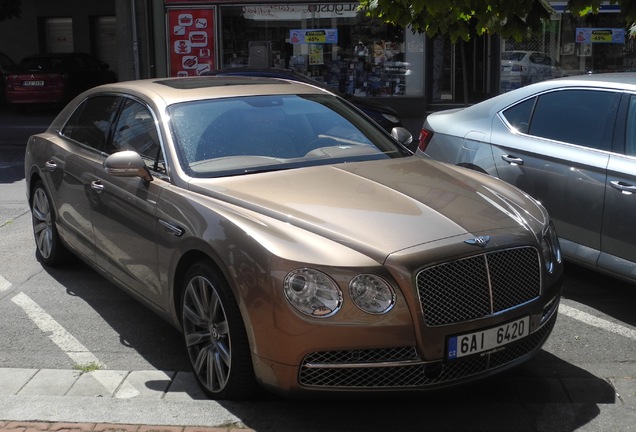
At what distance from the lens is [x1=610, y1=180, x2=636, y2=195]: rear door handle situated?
210 inches

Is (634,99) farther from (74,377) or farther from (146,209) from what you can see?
(74,377)

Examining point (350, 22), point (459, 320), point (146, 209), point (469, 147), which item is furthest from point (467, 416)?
point (350, 22)

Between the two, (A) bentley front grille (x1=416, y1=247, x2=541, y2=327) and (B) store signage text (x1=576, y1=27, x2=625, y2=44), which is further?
(B) store signage text (x1=576, y1=27, x2=625, y2=44)

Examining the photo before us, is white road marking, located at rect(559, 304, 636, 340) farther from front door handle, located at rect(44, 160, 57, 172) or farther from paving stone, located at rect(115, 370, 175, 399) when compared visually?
front door handle, located at rect(44, 160, 57, 172)

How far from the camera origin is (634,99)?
566cm

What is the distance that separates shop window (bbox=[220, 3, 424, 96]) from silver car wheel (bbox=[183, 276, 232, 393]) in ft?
50.4

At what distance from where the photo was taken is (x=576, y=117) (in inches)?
238

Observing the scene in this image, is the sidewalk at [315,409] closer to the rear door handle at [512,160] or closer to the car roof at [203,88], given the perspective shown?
the car roof at [203,88]

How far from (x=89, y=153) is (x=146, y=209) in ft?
4.17

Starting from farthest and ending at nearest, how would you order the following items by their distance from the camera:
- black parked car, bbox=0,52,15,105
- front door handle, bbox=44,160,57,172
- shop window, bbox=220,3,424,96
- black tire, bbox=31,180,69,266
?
black parked car, bbox=0,52,15,105, shop window, bbox=220,3,424,96, black tire, bbox=31,180,69,266, front door handle, bbox=44,160,57,172

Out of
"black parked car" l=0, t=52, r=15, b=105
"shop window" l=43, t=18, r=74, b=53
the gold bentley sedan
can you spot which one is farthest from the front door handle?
"shop window" l=43, t=18, r=74, b=53

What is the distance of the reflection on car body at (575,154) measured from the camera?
547 cm

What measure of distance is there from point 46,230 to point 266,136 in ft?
8.37

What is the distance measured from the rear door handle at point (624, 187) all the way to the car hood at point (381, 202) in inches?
37.9
